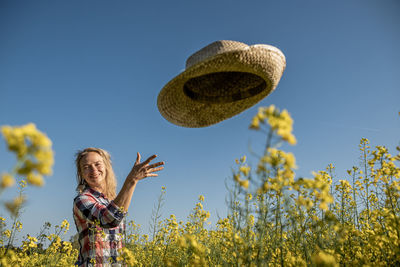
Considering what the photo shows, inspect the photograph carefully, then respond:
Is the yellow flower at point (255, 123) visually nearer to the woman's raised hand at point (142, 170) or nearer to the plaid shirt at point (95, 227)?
the woman's raised hand at point (142, 170)

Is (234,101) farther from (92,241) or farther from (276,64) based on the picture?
(92,241)

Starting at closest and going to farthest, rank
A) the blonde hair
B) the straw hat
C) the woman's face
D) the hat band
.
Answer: the straw hat < the hat band < the woman's face < the blonde hair

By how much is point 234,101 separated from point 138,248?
Result: 148 inches

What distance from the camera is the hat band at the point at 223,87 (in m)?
1.98

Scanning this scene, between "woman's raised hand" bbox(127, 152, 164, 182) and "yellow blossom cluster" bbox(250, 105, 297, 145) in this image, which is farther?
"woman's raised hand" bbox(127, 152, 164, 182)

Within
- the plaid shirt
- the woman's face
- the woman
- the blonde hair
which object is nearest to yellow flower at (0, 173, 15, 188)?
the woman

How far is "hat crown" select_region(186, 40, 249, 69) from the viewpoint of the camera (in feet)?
5.12

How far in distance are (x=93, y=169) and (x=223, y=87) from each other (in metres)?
1.54

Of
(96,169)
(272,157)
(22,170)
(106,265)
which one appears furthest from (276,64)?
(106,265)

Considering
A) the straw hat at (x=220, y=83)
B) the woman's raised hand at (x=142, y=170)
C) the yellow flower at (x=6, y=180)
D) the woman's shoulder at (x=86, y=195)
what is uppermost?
the straw hat at (x=220, y=83)

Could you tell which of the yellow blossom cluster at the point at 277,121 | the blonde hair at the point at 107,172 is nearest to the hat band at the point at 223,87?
the yellow blossom cluster at the point at 277,121

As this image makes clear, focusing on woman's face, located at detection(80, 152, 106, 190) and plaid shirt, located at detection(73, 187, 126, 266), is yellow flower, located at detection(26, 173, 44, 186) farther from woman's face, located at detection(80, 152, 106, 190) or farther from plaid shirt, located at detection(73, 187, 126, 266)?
woman's face, located at detection(80, 152, 106, 190)

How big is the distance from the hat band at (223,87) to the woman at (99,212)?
650 mm

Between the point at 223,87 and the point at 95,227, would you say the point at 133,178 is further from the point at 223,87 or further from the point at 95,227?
the point at 223,87
